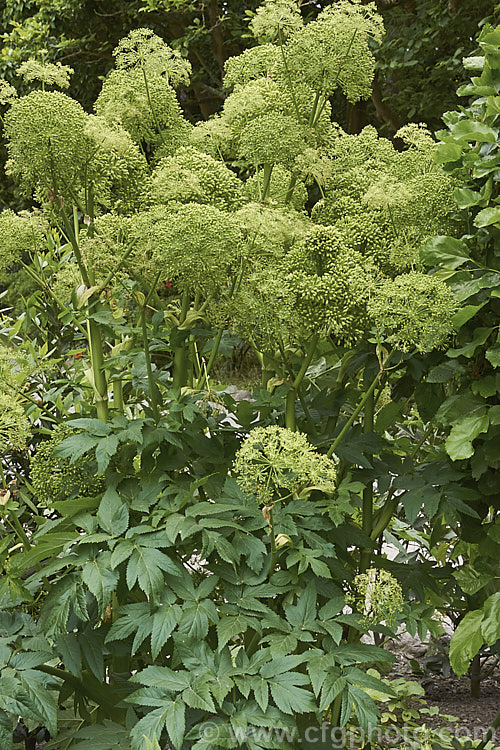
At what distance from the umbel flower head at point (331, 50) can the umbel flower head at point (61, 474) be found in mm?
1111

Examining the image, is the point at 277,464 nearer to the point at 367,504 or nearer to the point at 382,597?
the point at 382,597

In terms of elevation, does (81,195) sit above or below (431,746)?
above

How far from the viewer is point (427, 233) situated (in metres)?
2.12

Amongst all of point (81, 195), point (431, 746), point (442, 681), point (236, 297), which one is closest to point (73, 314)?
point (81, 195)

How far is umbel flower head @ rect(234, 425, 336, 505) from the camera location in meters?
1.81

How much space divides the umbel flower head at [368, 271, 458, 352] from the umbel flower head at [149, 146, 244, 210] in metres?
0.43

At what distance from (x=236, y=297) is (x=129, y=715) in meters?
1.05

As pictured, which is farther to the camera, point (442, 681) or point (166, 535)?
point (442, 681)

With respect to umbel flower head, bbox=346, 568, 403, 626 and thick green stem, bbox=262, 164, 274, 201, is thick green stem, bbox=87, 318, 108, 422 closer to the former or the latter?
thick green stem, bbox=262, 164, 274, 201

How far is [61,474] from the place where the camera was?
83.0 inches

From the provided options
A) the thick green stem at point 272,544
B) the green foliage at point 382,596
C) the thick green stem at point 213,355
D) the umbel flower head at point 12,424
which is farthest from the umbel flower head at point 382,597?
the umbel flower head at point 12,424

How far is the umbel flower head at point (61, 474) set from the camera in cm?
209

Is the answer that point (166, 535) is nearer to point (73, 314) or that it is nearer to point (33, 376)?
point (73, 314)

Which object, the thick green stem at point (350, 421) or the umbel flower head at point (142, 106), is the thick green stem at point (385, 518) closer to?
the thick green stem at point (350, 421)
